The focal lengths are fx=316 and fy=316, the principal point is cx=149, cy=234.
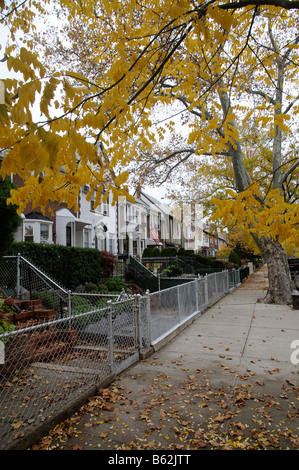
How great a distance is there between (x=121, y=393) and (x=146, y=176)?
11993 mm

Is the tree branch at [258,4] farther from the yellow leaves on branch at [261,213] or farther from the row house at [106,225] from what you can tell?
the row house at [106,225]

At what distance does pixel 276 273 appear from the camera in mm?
13688

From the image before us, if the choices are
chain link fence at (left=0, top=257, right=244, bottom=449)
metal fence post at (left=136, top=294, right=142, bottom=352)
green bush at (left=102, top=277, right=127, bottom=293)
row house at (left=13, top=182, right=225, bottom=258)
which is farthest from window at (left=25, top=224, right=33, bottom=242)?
metal fence post at (left=136, top=294, right=142, bottom=352)

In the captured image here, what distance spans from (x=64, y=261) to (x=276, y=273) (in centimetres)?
890

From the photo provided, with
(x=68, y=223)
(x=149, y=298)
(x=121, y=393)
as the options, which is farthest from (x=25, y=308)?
(x=68, y=223)

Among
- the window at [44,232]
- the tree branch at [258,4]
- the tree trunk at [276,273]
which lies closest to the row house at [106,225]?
the window at [44,232]

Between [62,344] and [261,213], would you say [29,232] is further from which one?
[261,213]

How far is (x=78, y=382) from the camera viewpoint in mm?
4492

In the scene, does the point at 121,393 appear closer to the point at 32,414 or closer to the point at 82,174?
the point at 32,414

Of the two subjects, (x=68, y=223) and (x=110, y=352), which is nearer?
(x=110, y=352)

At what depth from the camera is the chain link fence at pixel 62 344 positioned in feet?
Result: 12.7

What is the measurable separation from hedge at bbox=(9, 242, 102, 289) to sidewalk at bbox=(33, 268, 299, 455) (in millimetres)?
5237

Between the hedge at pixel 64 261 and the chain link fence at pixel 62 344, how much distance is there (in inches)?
61.1

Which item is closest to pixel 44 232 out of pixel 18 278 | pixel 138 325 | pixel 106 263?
pixel 106 263
